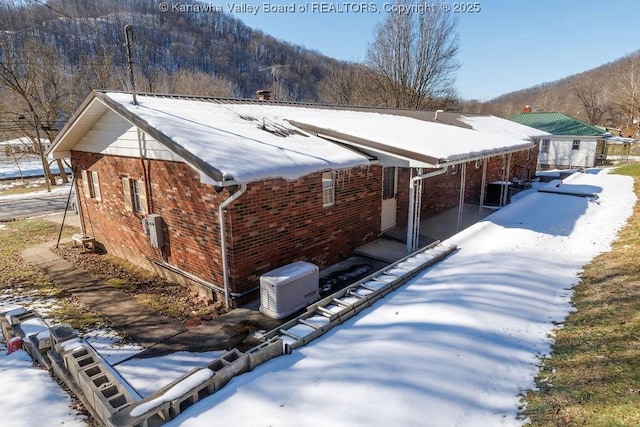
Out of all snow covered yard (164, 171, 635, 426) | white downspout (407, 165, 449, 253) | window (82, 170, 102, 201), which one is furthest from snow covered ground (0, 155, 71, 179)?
snow covered yard (164, 171, 635, 426)

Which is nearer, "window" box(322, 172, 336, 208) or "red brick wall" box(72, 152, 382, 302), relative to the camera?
"red brick wall" box(72, 152, 382, 302)

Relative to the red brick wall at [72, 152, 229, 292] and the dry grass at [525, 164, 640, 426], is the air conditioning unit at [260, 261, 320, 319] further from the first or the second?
the dry grass at [525, 164, 640, 426]

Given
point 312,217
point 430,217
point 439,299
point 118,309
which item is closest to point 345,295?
point 439,299

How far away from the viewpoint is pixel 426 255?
24.9 ft

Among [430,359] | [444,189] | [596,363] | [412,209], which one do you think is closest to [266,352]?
[430,359]

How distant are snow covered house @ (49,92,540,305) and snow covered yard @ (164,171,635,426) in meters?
2.46

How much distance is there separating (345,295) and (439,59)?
107 ft

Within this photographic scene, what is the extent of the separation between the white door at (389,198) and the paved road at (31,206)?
1648 centimetres

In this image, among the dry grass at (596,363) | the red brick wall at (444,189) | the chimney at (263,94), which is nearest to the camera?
the dry grass at (596,363)

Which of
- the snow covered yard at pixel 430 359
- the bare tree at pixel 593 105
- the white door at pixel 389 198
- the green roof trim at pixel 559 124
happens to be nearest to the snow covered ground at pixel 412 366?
the snow covered yard at pixel 430 359

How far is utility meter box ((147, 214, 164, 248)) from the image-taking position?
7.88 m

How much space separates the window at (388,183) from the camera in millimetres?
9938

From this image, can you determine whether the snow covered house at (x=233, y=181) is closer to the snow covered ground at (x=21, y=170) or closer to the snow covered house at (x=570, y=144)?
the snow covered house at (x=570, y=144)

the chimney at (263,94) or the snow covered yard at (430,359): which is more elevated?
the chimney at (263,94)
